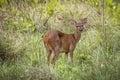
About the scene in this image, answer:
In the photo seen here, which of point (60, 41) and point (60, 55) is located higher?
point (60, 41)

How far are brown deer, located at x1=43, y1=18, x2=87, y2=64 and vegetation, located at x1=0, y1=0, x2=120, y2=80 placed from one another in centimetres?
23

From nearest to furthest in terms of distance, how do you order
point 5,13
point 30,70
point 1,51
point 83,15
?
point 30,70 < point 1,51 < point 5,13 < point 83,15

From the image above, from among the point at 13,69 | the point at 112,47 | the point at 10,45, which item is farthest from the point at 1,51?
the point at 112,47

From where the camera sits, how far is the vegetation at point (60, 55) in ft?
28.5

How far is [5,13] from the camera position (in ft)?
42.7

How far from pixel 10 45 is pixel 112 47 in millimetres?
2230

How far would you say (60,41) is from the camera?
1062cm

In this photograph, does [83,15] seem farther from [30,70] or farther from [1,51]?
[30,70]

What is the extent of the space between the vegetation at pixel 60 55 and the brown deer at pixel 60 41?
9.2 inches

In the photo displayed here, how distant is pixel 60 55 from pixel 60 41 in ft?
2.66

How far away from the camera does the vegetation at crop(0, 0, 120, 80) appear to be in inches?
341

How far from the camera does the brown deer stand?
33.6ft

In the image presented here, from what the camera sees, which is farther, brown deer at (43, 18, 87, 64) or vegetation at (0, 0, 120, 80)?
brown deer at (43, 18, 87, 64)

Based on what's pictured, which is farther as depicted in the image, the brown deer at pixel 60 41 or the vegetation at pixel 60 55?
the brown deer at pixel 60 41
